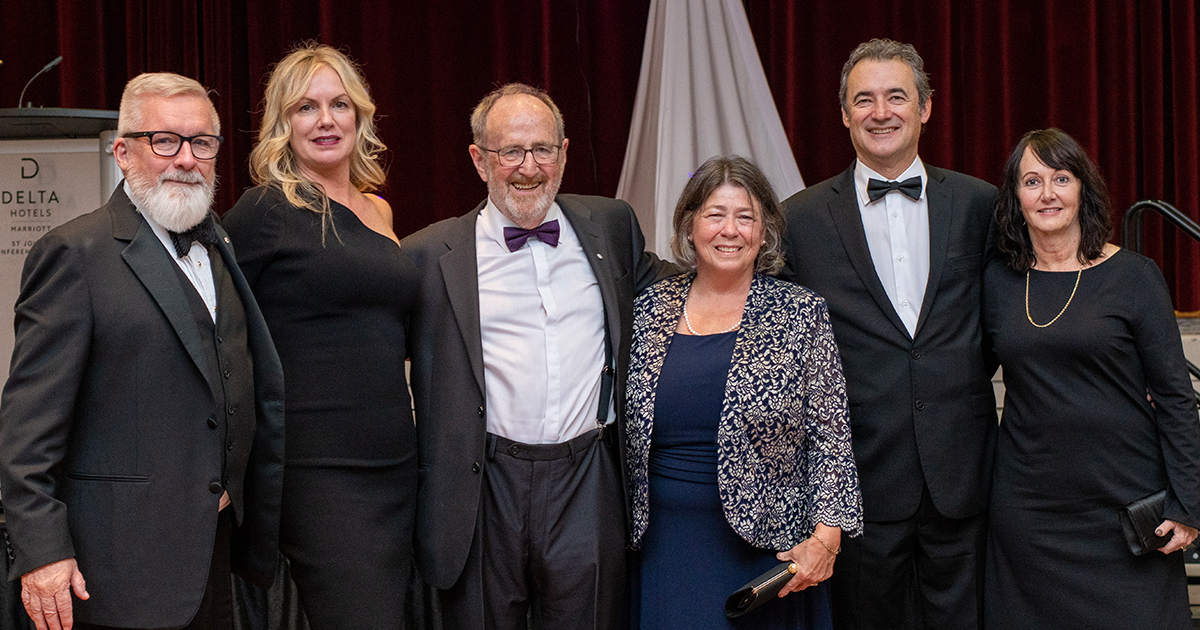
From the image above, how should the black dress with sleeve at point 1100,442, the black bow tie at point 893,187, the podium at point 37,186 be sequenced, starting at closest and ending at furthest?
the black dress with sleeve at point 1100,442
the black bow tie at point 893,187
the podium at point 37,186

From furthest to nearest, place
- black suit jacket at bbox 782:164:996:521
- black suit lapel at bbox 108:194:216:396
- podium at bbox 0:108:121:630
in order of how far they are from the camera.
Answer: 1. podium at bbox 0:108:121:630
2. black suit jacket at bbox 782:164:996:521
3. black suit lapel at bbox 108:194:216:396

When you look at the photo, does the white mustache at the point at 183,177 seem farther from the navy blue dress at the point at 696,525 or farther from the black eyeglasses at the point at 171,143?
the navy blue dress at the point at 696,525

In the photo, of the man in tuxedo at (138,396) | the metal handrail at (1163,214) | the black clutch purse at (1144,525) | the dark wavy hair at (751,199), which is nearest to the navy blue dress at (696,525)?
the dark wavy hair at (751,199)

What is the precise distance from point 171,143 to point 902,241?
71.9 inches

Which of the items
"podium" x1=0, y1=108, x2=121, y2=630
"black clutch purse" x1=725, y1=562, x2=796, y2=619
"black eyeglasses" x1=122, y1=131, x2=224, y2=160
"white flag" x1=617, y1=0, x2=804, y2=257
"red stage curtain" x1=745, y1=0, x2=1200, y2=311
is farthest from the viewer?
Answer: "red stage curtain" x1=745, y1=0, x2=1200, y2=311

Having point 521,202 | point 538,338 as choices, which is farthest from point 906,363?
point 521,202

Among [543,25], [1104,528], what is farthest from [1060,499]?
[543,25]

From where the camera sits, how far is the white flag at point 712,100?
426 centimetres

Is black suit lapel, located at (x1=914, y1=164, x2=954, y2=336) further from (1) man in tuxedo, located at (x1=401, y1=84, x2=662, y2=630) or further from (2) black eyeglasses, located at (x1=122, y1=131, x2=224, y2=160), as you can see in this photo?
(2) black eyeglasses, located at (x1=122, y1=131, x2=224, y2=160)

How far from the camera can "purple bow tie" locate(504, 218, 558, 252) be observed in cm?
245

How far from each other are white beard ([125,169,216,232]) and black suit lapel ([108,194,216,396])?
0.11 ft

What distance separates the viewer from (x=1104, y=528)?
8.02 ft

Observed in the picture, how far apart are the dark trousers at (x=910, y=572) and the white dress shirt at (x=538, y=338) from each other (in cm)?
78

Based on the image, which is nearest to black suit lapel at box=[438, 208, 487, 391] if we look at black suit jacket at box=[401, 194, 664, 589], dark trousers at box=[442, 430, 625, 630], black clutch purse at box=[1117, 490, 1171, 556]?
black suit jacket at box=[401, 194, 664, 589]
